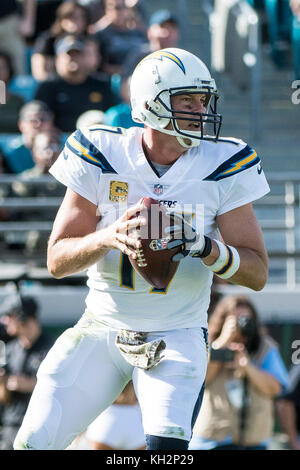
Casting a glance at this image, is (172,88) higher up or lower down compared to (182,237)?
higher up

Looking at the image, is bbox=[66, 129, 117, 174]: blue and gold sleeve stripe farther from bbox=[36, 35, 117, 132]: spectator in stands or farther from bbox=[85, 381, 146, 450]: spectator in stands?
bbox=[36, 35, 117, 132]: spectator in stands

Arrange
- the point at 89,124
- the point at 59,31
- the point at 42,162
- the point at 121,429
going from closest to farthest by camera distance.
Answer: the point at 121,429 < the point at 89,124 < the point at 42,162 < the point at 59,31

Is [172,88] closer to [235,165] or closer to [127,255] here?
[235,165]

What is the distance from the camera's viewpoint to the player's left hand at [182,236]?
3264 mm

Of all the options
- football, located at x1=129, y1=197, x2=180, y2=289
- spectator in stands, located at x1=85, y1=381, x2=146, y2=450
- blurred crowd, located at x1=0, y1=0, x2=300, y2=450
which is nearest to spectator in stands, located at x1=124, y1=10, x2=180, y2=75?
blurred crowd, located at x1=0, y1=0, x2=300, y2=450

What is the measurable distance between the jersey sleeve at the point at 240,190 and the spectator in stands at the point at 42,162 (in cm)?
339

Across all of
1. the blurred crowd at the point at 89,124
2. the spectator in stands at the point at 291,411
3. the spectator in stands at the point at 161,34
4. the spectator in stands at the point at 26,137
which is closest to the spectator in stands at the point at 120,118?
the blurred crowd at the point at 89,124

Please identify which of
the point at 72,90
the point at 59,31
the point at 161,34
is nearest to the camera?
the point at 72,90

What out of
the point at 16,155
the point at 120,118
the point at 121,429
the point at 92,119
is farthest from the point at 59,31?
the point at 121,429

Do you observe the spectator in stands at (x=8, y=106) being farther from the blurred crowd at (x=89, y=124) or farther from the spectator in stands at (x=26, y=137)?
the spectator in stands at (x=26, y=137)

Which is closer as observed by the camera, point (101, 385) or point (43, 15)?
point (101, 385)

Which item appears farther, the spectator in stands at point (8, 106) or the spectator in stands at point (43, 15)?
the spectator in stands at point (43, 15)

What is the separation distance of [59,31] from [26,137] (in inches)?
68.4

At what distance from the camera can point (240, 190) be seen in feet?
11.8
